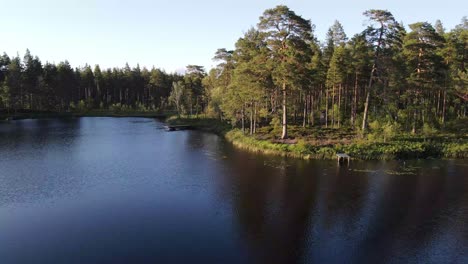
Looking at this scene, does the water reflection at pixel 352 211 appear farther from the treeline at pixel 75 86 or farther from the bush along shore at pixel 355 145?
the treeline at pixel 75 86

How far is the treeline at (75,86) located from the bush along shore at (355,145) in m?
52.4

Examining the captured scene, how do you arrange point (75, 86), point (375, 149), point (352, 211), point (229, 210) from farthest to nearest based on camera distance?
point (75, 86) < point (375, 149) < point (229, 210) < point (352, 211)

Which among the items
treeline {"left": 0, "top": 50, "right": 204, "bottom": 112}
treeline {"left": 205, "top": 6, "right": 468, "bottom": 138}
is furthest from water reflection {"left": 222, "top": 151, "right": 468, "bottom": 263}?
treeline {"left": 0, "top": 50, "right": 204, "bottom": 112}

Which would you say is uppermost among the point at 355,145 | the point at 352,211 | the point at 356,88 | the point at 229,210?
the point at 356,88

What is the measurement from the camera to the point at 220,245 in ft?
64.0

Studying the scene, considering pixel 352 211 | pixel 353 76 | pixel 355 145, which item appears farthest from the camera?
pixel 353 76

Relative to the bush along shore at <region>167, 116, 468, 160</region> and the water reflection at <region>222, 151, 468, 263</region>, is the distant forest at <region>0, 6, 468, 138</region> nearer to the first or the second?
the bush along shore at <region>167, 116, 468, 160</region>

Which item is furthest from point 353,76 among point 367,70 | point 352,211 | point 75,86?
point 75,86

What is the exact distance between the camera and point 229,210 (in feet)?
82.4

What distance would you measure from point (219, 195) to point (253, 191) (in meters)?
3.02

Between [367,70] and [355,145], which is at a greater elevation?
[367,70]

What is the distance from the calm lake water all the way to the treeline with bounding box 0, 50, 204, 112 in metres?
64.6

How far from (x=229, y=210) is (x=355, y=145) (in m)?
24.3

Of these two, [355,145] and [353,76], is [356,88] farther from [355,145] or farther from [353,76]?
[355,145]
